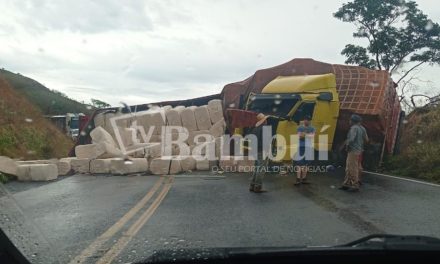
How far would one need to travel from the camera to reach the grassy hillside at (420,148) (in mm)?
13047

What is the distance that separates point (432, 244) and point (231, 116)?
11.2 meters

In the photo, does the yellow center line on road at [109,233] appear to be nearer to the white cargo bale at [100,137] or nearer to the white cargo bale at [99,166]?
the white cargo bale at [99,166]

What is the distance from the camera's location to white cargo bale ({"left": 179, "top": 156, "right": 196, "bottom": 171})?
→ 1551cm

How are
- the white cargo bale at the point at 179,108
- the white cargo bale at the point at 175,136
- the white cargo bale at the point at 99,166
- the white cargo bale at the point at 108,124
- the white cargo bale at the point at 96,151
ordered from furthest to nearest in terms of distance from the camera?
the white cargo bale at the point at 108,124 < the white cargo bale at the point at 179,108 < the white cargo bale at the point at 175,136 < the white cargo bale at the point at 96,151 < the white cargo bale at the point at 99,166

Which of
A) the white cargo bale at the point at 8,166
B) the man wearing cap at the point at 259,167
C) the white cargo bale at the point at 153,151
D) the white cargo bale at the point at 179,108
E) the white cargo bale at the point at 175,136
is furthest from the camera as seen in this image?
the white cargo bale at the point at 179,108

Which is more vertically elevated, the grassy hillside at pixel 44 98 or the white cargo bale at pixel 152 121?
the grassy hillside at pixel 44 98

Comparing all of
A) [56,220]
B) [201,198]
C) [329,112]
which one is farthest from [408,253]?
[329,112]

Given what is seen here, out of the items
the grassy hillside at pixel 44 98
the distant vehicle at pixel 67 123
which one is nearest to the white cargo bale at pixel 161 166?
the distant vehicle at pixel 67 123

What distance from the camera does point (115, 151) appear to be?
16.1 m

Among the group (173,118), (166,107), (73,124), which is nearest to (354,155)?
(173,118)

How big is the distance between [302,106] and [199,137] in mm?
5022

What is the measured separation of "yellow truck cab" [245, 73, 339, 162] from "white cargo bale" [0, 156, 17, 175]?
23.1 ft

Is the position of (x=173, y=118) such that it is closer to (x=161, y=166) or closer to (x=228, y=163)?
(x=161, y=166)

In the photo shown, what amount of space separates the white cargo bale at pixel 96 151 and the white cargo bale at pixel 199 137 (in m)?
2.98
